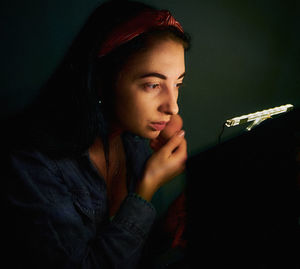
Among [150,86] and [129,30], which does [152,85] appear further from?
[129,30]

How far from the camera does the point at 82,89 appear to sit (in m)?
0.70

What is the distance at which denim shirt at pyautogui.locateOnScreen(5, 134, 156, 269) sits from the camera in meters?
0.62

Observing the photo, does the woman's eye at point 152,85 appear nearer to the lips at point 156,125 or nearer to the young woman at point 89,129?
the young woman at point 89,129

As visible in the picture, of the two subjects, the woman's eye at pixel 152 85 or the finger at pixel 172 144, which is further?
the finger at pixel 172 144

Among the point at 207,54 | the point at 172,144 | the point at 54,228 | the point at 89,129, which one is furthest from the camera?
the point at 207,54

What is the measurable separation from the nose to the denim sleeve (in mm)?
352

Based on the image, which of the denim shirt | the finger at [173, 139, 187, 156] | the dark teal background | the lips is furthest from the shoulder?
the finger at [173, 139, 187, 156]

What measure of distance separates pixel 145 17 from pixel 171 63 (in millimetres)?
164

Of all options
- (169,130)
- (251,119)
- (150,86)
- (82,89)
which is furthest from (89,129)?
(251,119)

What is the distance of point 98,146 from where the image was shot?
92cm

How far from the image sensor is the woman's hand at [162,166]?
0.81 metres

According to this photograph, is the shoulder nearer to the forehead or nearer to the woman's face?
the woman's face

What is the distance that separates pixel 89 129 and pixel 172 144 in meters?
0.37

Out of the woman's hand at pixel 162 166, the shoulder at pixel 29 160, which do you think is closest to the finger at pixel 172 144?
the woman's hand at pixel 162 166
